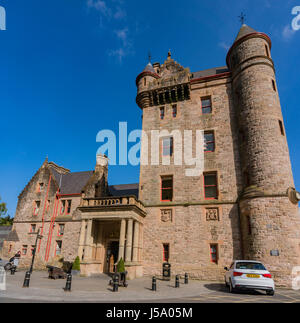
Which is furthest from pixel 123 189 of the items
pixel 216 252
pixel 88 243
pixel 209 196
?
pixel 216 252

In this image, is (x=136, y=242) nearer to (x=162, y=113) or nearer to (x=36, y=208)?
(x=162, y=113)

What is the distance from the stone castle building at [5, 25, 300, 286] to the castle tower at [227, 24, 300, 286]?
65 millimetres

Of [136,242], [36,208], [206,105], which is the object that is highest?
[206,105]

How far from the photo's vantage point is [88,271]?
16.1 meters

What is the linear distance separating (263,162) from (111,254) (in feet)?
49.3

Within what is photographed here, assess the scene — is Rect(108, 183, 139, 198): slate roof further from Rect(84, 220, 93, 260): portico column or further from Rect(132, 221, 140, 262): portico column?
Rect(84, 220, 93, 260): portico column

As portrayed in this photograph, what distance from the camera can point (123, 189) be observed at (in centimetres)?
3034

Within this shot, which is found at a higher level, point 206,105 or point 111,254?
point 206,105

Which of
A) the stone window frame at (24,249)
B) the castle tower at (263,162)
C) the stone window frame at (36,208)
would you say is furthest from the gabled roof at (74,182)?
the castle tower at (263,162)

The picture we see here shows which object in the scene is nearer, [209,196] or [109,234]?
[209,196]
